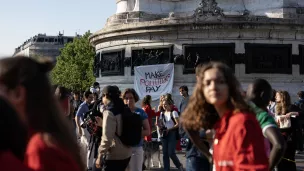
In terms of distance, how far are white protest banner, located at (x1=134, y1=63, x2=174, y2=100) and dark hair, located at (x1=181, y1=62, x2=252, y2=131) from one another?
15758 millimetres

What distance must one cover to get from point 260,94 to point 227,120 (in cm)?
142

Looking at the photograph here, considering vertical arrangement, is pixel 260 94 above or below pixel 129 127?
above

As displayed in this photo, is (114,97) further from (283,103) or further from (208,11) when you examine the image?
(208,11)

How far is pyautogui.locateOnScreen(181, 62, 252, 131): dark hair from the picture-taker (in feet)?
13.1

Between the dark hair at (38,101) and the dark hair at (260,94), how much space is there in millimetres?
2633

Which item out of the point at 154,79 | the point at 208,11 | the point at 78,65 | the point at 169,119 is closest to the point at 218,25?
the point at 208,11

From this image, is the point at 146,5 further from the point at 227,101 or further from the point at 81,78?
A: the point at 81,78

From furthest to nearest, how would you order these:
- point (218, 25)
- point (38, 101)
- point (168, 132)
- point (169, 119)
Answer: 1. point (218, 25)
2. point (169, 119)
3. point (168, 132)
4. point (38, 101)

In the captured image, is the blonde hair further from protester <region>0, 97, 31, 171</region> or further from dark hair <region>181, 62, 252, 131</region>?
protester <region>0, 97, 31, 171</region>

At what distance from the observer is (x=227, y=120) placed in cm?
393

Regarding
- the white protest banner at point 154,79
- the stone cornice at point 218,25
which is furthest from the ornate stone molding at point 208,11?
the white protest banner at point 154,79

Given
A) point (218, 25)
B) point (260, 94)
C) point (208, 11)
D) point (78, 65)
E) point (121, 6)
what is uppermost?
point (78, 65)

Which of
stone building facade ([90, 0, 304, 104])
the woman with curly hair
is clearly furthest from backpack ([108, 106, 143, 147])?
stone building facade ([90, 0, 304, 104])

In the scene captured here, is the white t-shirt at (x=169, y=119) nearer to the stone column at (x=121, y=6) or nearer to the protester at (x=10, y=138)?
the protester at (x=10, y=138)
